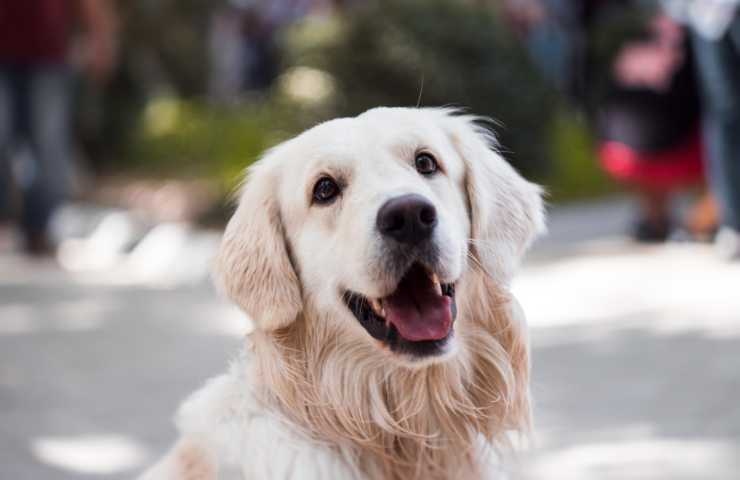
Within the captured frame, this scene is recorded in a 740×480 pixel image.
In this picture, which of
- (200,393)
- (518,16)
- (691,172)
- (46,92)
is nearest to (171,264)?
(46,92)

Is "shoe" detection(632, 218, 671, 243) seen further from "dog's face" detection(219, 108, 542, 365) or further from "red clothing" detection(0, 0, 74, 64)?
"dog's face" detection(219, 108, 542, 365)

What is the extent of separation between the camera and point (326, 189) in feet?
11.5

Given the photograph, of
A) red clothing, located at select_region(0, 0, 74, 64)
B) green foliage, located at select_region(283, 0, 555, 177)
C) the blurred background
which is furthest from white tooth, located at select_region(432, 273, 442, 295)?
green foliage, located at select_region(283, 0, 555, 177)

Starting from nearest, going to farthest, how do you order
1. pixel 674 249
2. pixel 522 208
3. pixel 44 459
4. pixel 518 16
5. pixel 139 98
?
pixel 522 208 < pixel 44 459 < pixel 674 249 < pixel 139 98 < pixel 518 16

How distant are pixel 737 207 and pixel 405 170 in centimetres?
542

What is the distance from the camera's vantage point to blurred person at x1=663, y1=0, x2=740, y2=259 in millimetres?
8086

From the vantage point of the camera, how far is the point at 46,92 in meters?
9.62

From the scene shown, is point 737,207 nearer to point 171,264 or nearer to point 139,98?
point 171,264

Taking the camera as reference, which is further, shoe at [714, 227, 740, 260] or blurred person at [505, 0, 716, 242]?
blurred person at [505, 0, 716, 242]

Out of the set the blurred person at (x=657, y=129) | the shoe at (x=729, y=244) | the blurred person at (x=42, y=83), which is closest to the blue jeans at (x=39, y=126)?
the blurred person at (x=42, y=83)

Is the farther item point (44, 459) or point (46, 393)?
point (46, 393)

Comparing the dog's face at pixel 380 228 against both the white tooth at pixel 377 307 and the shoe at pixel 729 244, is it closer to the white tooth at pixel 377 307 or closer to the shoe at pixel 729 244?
the white tooth at pixel 377 307

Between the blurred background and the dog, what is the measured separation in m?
0.35

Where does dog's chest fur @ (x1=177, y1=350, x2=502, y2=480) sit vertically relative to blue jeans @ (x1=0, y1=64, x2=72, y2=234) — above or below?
below
